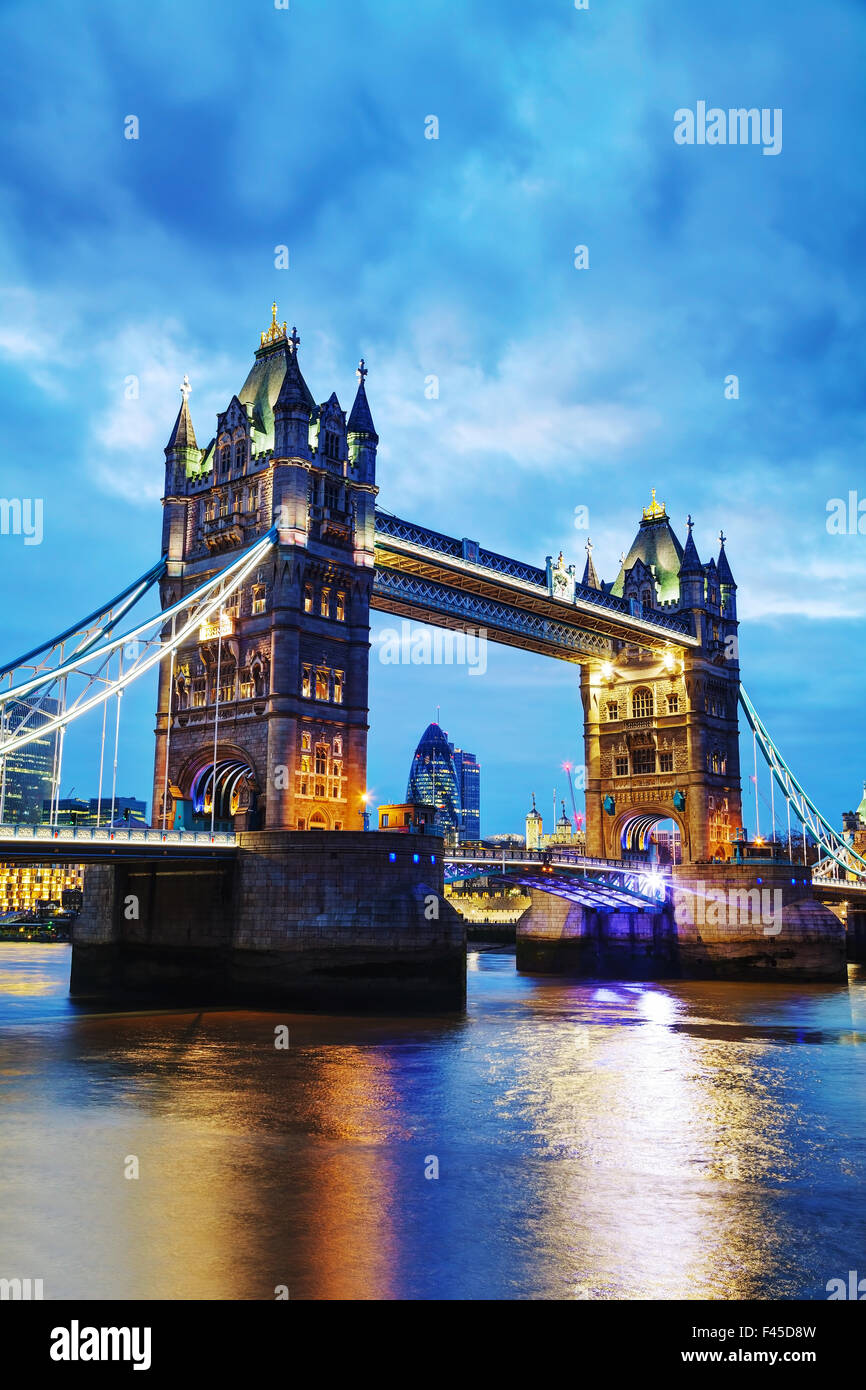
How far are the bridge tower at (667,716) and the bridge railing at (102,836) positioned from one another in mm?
39833

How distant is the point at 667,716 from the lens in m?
76.5

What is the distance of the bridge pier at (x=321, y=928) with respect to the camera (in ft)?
135

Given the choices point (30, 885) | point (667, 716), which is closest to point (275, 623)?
point (667, 716)

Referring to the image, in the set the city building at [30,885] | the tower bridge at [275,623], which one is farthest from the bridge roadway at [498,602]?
the city building at [30,885]

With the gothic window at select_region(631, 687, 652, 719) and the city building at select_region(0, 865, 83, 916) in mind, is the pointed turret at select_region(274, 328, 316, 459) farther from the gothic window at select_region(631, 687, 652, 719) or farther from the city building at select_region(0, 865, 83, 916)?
the city building at select_region(0, 865, 83, 916)

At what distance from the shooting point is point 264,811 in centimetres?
4797

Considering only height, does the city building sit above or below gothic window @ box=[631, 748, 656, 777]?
below

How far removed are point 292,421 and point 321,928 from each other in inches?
896

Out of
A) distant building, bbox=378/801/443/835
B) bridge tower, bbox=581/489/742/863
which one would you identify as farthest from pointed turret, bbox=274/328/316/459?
bridge tower, bbox=581/489/742/863

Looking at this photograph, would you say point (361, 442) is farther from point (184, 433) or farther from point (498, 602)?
point (498, 602)

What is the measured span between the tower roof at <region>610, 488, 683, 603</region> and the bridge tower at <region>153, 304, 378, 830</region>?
104 ft

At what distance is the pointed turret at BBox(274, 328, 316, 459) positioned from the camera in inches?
1946

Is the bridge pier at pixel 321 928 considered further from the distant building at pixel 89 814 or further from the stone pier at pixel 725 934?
the stone pier at pixel 725 934
